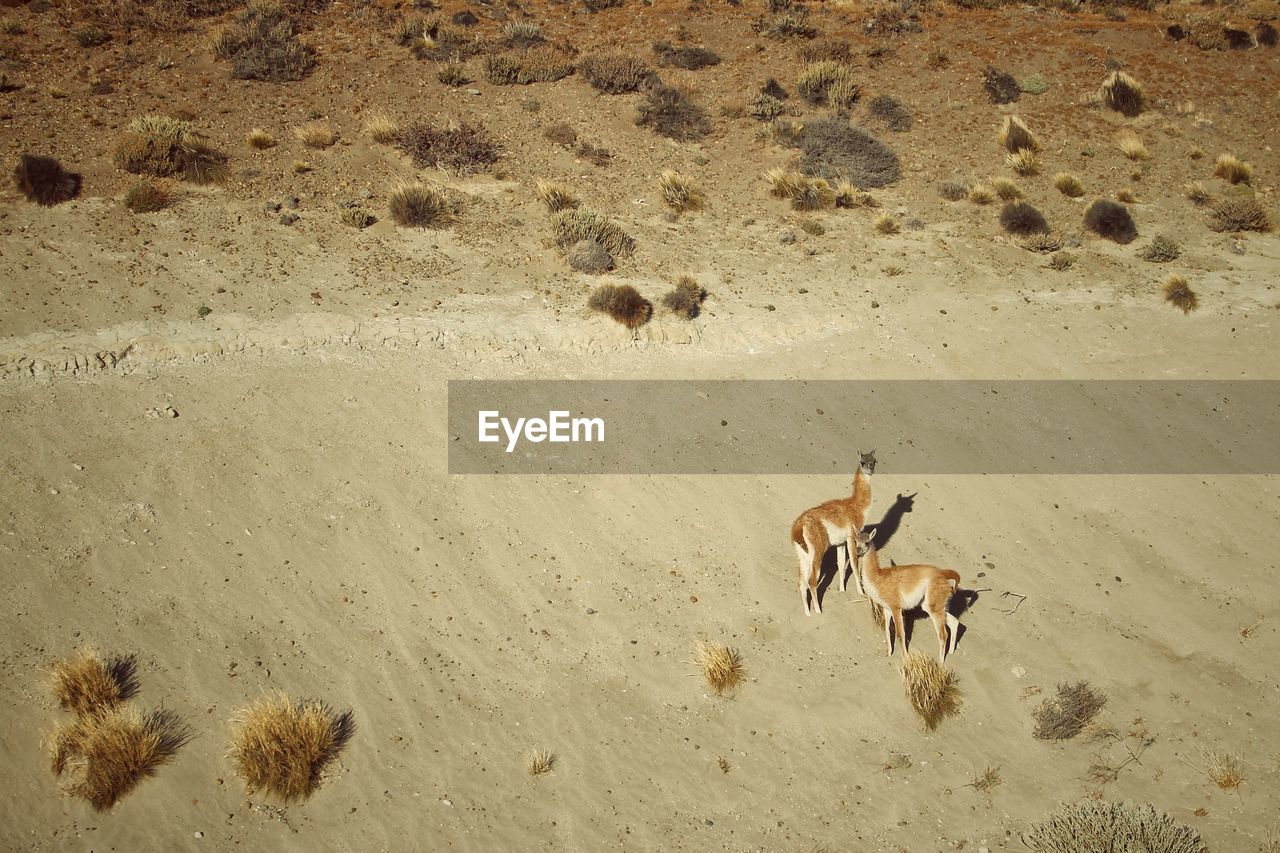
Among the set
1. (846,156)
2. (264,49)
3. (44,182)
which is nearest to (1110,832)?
(846,156)

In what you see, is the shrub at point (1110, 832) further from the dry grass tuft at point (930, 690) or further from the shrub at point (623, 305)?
the shrub at point (623, 305)

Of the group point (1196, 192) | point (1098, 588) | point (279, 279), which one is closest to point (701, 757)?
point (1098, 588)

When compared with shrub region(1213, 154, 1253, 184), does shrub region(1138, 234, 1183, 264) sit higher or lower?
lower

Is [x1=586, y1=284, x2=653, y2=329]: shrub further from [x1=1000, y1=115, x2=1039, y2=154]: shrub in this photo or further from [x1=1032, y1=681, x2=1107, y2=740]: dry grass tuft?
[x1=1000, y1=115, x2=1039, y2=154]: shrub

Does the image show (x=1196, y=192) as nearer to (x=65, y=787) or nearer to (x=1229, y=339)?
(x=1229, y=339)

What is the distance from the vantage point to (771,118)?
21.4 meters

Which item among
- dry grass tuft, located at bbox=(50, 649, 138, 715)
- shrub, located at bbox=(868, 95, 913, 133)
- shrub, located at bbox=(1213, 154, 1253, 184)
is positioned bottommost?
dry grass tuft, located at bbox=(50, 649, 138, 715)

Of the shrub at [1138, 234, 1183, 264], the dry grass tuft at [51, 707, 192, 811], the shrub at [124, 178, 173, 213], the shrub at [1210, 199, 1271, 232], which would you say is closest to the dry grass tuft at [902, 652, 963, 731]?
Result: the dry grass tuft at [51, 707, 192, 811]

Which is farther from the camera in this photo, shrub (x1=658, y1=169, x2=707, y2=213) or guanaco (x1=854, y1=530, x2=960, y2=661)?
shrub (x1=658, y1=169, x2=707, y2=213)

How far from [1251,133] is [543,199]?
18379mm

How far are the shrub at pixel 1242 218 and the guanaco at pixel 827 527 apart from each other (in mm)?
13602

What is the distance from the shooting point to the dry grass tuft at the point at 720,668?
9.29 meters

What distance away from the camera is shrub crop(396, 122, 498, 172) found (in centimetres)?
1850

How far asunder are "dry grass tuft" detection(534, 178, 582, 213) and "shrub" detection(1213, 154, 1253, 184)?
603 inches
